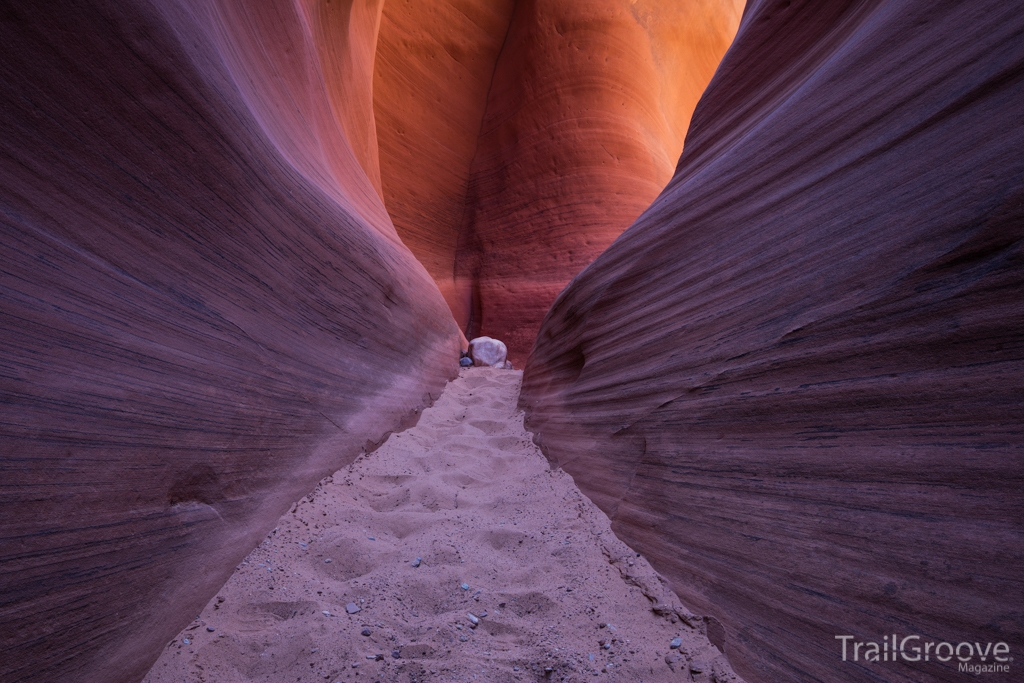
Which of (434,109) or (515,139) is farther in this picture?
(434,109)

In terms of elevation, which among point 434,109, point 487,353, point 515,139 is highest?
point 434,109

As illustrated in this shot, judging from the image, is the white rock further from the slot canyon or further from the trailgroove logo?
the trailgroove logo

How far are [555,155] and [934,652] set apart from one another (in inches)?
299

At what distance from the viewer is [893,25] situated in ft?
4.54

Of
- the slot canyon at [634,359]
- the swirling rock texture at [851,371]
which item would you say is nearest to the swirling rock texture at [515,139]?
the slot canyon at [634,359]

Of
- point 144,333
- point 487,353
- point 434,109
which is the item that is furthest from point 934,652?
point 434,109

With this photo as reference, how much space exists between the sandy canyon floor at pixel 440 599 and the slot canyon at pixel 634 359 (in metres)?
0.02

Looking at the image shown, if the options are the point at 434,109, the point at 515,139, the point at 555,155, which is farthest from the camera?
the point at 434,109

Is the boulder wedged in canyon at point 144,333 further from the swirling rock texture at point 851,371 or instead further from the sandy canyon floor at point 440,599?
the swirling rock texture at point 851,371

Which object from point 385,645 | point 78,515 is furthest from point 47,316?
point 385,645

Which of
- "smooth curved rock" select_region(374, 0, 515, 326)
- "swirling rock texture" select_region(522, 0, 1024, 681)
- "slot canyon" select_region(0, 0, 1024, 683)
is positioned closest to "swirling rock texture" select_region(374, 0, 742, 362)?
"smooth curved rock" select_region(374, 0, 515, 326)

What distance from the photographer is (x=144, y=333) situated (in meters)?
1.31

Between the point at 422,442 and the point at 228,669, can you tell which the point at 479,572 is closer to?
the point at 228,669

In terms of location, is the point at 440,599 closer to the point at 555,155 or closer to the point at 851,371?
the point at 851,371
